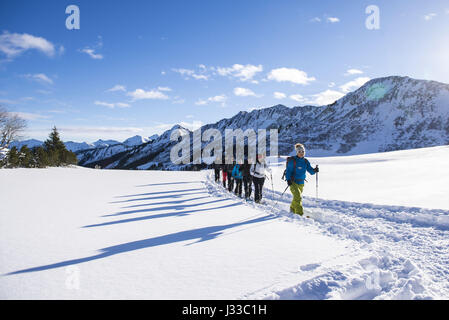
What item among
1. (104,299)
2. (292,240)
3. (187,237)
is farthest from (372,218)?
(104,299)

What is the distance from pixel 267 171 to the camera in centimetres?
1120

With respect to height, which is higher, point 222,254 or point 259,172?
point 259,172

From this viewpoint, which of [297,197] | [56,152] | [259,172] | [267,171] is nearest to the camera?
[297,197]

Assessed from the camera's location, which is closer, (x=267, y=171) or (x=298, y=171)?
(x=298, y=171)

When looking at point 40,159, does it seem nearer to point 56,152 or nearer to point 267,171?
point 56,152

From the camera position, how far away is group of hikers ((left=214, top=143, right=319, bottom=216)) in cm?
817

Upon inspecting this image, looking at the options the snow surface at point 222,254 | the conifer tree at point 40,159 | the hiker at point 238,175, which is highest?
the conifer tree at point 40,159

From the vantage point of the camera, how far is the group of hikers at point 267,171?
8.17m

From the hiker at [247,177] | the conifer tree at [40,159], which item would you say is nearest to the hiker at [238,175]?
the hiker at [247,177]

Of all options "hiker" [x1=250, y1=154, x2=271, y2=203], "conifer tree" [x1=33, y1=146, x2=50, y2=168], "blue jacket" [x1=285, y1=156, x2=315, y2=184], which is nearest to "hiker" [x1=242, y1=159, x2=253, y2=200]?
"hiker" [x1=250, y1=154, x2=271, y2=203]

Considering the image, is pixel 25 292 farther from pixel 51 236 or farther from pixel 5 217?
pixel 5 217

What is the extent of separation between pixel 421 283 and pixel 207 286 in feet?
9.77

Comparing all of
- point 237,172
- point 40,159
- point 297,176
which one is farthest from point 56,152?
point 297,176

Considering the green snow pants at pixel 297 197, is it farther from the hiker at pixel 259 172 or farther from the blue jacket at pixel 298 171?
the hiker at pixel 259 172
